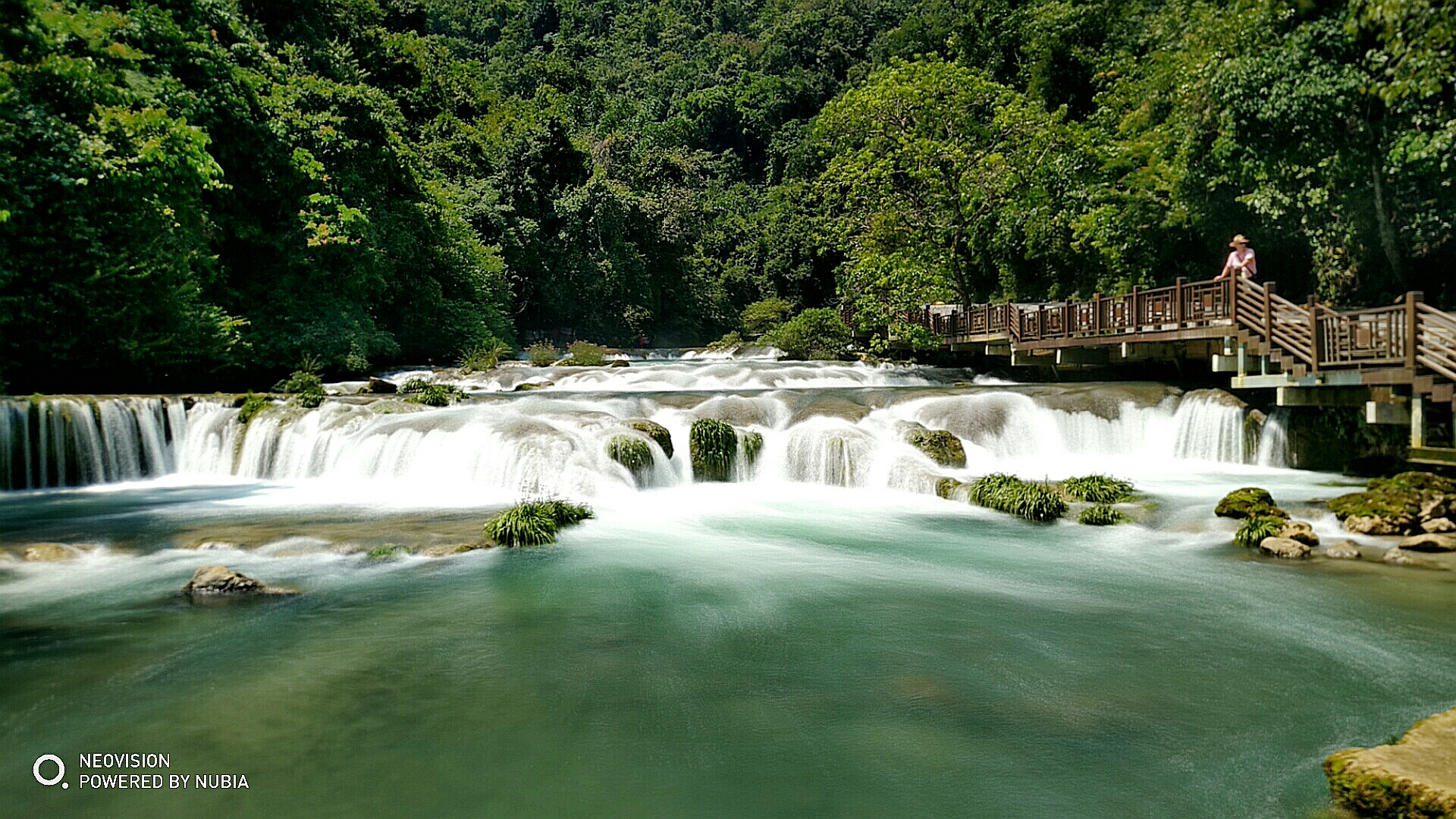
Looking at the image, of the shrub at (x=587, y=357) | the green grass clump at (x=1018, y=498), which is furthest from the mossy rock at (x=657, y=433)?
Answer: the shrub at (x=587, y=357)

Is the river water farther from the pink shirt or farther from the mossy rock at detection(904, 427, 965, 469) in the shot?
the pink shirt

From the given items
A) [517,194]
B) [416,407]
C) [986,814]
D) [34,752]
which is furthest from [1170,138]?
[517,194]

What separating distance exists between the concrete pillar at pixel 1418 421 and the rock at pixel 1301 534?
4006mm

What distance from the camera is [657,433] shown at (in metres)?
17.4

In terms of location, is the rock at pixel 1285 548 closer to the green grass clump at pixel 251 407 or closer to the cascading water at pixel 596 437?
the cascading water at pixel 596 437

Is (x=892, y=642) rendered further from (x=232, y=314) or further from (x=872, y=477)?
(x=232, y=314)

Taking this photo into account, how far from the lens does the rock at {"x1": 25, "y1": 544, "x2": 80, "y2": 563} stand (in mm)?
10727

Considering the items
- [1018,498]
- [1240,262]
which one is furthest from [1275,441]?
[1018,498]

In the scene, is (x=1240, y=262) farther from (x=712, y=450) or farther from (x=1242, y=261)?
(x=712, y=450)

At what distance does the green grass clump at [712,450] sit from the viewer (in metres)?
17.6

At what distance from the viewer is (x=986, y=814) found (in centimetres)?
508

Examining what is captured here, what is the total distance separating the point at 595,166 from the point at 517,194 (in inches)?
325

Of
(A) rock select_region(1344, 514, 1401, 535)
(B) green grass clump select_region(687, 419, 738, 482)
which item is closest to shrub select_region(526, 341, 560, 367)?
(B) green grass clump select_region(687, 419, 738, 482)

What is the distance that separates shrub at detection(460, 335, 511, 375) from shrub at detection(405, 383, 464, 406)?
25.1 ft
